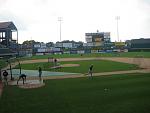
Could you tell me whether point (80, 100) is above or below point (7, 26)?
below

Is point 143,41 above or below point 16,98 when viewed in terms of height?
above

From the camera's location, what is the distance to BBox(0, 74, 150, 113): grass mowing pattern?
18.0 meters

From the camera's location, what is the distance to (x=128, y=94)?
72.4 ft

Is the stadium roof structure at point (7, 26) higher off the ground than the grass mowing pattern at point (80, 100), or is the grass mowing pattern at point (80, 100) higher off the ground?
the stadium roof structure at point (7, 26)

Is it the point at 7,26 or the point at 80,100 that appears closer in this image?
the point at 80,100

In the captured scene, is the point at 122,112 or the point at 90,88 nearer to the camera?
the point at 122,112

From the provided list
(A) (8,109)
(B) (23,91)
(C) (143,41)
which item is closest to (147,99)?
(A) (8,109)

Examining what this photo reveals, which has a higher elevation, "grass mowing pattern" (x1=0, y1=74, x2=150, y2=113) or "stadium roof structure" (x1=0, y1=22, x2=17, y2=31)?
"stadium roof structure" (x1=0, y1=22, x2=17, y2=31)

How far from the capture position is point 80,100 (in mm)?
20781

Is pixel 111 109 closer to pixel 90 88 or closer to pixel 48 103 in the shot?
pixel 48 103

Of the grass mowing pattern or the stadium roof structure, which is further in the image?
the stadium roof structure

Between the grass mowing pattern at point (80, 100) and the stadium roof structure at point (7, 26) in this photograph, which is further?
the stadium roof structure at point (7, 26)

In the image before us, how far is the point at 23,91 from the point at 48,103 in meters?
6.69

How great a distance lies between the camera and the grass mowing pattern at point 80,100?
59.0ft
